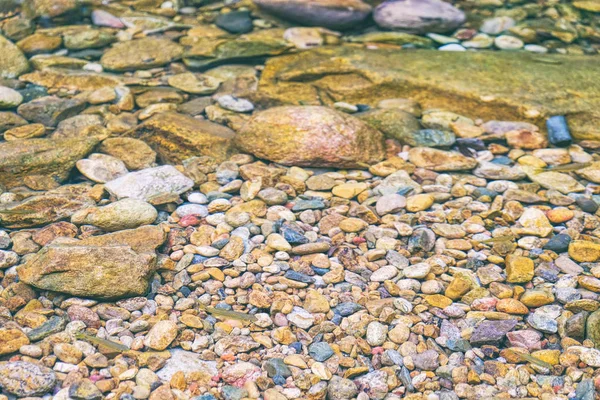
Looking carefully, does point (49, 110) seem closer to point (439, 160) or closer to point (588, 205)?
point (439, 160)

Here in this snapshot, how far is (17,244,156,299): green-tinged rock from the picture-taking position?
3.84 metres

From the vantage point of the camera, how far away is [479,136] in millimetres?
Result: 5848

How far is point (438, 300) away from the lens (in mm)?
4004

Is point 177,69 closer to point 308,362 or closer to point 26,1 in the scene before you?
point 26,1

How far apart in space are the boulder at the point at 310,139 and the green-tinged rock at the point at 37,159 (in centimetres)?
139

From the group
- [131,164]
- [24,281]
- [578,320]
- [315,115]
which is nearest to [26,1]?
[131,164]

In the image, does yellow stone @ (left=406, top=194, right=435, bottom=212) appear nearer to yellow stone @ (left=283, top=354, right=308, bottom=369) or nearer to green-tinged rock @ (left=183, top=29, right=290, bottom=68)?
yellow stone @ (left=283, top=354, right=308, bottom=369)

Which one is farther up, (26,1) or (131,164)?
(26,1)

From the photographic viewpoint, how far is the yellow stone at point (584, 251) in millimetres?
4324

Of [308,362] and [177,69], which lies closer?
[308,362]

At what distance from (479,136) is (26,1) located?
223 inches

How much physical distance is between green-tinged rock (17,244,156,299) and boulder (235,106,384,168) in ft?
6.00

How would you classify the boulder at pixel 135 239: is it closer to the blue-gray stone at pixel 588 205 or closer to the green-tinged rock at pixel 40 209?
the green-tinged rock at pixel 40 209

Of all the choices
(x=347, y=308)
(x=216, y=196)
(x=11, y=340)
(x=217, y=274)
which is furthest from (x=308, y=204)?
(x=11, y=340)
